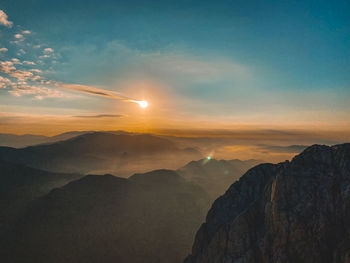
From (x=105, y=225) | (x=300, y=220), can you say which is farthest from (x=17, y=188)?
(x=300, y=220)

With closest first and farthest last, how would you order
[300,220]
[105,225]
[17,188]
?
[300,220] < [105,225] < [17,188]

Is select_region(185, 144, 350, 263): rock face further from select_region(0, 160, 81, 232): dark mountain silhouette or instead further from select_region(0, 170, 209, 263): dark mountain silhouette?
select_region(0, 160, 81, 232): dark mountain silhouette

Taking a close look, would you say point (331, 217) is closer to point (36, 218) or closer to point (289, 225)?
point (289, 225)

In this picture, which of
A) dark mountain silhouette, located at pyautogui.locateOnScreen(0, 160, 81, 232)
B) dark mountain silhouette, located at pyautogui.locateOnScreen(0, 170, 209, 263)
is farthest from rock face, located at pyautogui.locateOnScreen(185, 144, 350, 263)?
dark mountain silhouette, located at pyautogui.locateOnScreen(0, 160, 81, 232)

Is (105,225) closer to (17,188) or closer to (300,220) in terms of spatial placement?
(17,188)

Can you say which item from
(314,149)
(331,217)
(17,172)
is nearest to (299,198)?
(331,217)

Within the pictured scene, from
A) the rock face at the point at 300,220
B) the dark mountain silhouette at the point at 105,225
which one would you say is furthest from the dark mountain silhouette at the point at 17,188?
the rock face at the point at 300,220
